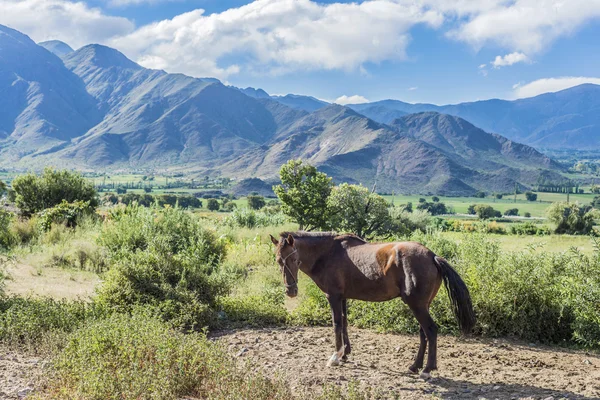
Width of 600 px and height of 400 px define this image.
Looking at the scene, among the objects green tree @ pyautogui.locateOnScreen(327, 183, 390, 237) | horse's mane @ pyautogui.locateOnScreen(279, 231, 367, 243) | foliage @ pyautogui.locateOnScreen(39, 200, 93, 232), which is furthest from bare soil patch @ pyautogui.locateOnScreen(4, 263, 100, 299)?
green tree @ pyautogui.locateOnScreen(327, 183, 390, 237)

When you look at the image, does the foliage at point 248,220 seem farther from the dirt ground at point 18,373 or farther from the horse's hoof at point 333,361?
the horse's hoof at point 333,361

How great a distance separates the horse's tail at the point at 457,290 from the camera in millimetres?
6230

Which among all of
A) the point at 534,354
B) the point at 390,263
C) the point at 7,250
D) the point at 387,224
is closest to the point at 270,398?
the point at 390,263

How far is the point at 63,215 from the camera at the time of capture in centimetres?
2116

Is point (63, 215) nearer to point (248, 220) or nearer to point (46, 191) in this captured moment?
point (46, 191)

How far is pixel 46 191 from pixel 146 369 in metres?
22.0

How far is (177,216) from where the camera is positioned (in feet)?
50.9

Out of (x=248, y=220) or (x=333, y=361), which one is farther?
(x=248, y=220)

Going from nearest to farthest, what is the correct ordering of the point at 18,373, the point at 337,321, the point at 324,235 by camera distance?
the point at 18,373 < the point at 337,321 < the point at 324,235

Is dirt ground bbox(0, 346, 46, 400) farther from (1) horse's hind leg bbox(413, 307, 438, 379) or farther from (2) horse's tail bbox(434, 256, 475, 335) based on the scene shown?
(2) horse's tail bbox(434, 256, 475, 335)

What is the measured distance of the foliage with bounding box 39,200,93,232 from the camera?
20625 mm

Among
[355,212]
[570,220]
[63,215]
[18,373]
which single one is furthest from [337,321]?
[570,220]

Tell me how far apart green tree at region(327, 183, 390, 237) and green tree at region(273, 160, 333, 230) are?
19.5 inches

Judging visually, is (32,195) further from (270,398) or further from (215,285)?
(270,398)
